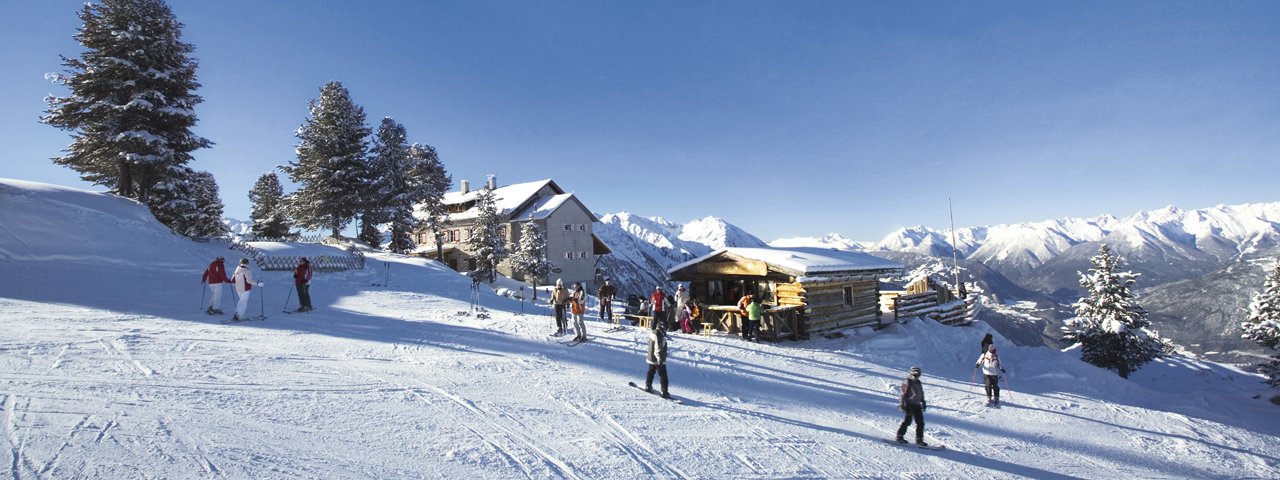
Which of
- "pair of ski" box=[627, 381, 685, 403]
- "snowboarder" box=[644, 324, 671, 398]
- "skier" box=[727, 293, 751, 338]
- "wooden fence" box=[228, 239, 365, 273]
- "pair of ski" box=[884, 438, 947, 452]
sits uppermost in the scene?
"wooden fence" box=[228, 239, 365, 273]

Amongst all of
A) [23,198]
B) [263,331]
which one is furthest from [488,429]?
[23,198]

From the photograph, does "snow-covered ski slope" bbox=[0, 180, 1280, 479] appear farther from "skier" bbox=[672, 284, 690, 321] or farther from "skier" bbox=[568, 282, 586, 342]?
"skier" bbox=[672, 284, 690, 321]

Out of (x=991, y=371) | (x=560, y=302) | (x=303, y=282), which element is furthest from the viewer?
(x=303, y=282)

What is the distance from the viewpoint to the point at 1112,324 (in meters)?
33.2

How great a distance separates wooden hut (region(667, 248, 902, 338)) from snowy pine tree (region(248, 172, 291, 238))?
1466 inches

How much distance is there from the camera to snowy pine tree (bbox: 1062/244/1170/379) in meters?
33.4

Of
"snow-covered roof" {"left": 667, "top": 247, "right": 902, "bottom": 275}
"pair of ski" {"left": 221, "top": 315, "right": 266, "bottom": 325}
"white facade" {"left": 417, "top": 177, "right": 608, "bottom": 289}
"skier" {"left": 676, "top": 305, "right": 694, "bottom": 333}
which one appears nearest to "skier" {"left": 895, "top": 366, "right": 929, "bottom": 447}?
"skier" {"left": 676, "top": 305, "right": 694, "bottom": 333}

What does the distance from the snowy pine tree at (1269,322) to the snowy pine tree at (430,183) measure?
50984mm

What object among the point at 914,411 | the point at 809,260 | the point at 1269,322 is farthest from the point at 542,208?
the point at 1269,322

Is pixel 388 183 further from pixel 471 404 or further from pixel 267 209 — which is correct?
pixel 471 404

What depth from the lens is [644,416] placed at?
8711 millimetres

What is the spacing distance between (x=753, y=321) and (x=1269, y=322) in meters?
34.0

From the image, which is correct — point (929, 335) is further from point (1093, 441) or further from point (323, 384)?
point (323, 384)

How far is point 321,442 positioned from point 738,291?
18.3m
